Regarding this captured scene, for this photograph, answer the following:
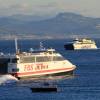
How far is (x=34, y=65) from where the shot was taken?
126688 mm

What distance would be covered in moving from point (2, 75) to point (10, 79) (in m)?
3.83

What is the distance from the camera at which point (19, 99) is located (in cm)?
8975

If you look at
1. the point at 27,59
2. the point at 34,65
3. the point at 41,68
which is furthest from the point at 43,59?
the point at 27,59

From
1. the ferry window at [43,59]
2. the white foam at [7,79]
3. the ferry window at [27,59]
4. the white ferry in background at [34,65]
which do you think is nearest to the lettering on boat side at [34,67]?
the white ferry in background at [34,65]

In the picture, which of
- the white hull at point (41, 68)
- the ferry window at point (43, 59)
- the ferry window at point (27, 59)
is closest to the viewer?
the white hull at point (41, 68)

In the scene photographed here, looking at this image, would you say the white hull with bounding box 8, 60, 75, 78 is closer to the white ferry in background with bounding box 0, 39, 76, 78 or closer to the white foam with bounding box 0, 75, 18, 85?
the white ferry in background with bounding box 0, 39, 76, 78

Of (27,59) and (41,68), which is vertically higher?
(27,59)

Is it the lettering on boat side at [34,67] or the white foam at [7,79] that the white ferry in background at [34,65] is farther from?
the white foam at [7,79]

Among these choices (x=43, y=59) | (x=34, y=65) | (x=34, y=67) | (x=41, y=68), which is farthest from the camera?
(x=43, y=59)

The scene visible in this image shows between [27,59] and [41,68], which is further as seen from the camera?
[41,68]

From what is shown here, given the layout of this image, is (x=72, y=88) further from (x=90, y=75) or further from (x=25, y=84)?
(x=90, y=75)

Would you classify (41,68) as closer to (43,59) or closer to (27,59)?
(43,59)

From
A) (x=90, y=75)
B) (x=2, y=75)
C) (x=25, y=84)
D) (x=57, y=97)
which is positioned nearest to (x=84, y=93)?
(x=57, y=97)

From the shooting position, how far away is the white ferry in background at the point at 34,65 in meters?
123
